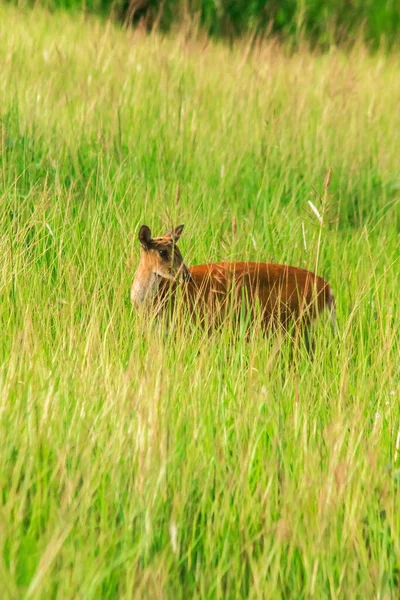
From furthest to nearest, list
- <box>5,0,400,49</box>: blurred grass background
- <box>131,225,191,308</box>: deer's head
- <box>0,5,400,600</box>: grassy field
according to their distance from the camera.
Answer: <box>5,0,400,49</box>: blurred grass background → <box>131,225,191,308</box>: deer's head → <box>0,5,400,600</box>: grassy field

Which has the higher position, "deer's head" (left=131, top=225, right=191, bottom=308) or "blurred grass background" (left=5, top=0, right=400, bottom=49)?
"deer's head" (left=131, top=225, right=191, bottom=308)

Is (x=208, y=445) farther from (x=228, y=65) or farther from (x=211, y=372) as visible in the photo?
(x=228, y=65)

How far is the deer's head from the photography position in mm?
4113

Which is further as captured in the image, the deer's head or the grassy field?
the deer's head

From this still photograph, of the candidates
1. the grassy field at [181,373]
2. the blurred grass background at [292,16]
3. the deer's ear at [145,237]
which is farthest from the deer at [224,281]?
the blurred grass background at [292,16]

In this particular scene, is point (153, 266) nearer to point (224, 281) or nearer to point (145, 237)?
point (145, 237)

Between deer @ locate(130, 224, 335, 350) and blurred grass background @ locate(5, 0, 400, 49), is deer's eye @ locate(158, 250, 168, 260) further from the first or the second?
blurred grass background @ locate(5, 0, 400, 49)

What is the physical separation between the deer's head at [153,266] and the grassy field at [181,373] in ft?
0.26

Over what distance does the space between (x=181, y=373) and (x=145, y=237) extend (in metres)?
1.28

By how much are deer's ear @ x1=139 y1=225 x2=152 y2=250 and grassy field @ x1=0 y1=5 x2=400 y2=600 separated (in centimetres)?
11

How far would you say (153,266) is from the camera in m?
4.18

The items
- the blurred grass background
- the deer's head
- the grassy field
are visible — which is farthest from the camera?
the blurred grass background

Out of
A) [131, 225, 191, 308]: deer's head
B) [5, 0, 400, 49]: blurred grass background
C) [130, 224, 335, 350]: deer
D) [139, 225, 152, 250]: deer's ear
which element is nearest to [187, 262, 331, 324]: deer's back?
[130, 224, 335, 350]: deer

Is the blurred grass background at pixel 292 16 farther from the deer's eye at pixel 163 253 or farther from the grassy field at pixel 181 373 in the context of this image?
the deer's eye at pixel 163 253
